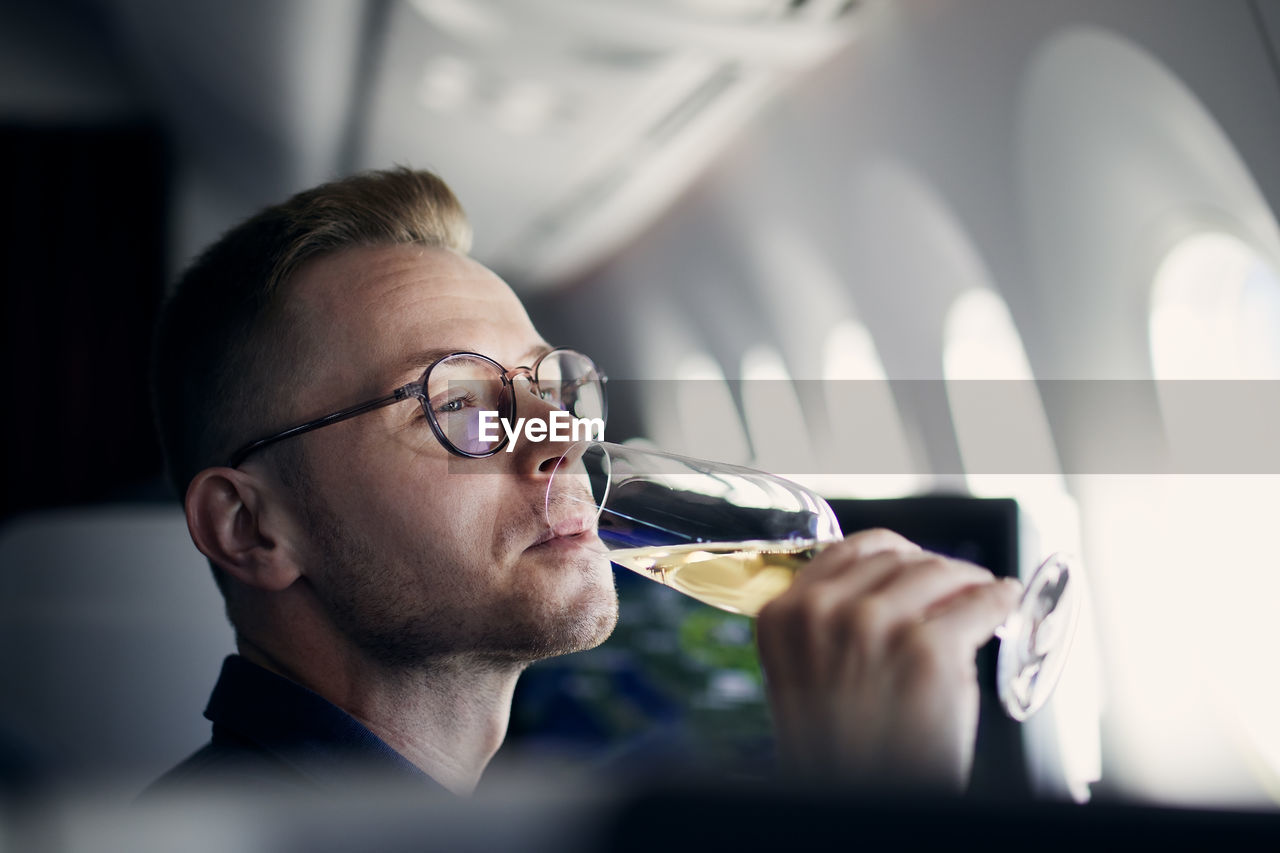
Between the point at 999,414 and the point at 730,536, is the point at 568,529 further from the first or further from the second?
the point at 999,414

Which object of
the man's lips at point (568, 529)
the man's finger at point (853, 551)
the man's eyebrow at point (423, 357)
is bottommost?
the man's finger at point (853, 551)

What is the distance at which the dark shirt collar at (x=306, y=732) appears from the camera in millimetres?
950

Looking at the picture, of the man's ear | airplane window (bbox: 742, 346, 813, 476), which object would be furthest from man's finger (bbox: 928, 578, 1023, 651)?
airplane window (bbox: 742, 346, 813, 476)

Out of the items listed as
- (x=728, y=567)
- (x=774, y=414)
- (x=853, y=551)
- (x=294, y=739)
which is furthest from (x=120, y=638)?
(x=774, y=414)

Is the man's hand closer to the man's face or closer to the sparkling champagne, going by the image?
the sparkling champagne

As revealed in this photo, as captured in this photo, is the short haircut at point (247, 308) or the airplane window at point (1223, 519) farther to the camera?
the airplane window at point (1223, 519)

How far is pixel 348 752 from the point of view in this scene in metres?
0.95

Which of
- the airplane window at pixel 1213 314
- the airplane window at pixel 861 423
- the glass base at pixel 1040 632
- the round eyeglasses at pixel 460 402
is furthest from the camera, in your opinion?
the airplane window at pixel 861 423

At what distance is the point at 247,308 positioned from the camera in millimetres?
1102

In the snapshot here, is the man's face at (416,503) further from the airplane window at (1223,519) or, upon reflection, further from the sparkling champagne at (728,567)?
the airplane window at (1223,519)

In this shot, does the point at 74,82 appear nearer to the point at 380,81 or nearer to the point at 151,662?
the point at 380,81

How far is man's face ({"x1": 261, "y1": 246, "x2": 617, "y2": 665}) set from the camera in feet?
3.27

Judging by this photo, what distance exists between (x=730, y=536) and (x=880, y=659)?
0.87 feet

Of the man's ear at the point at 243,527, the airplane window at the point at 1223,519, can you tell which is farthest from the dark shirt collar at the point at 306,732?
the airplane window at the point at 1223,519
